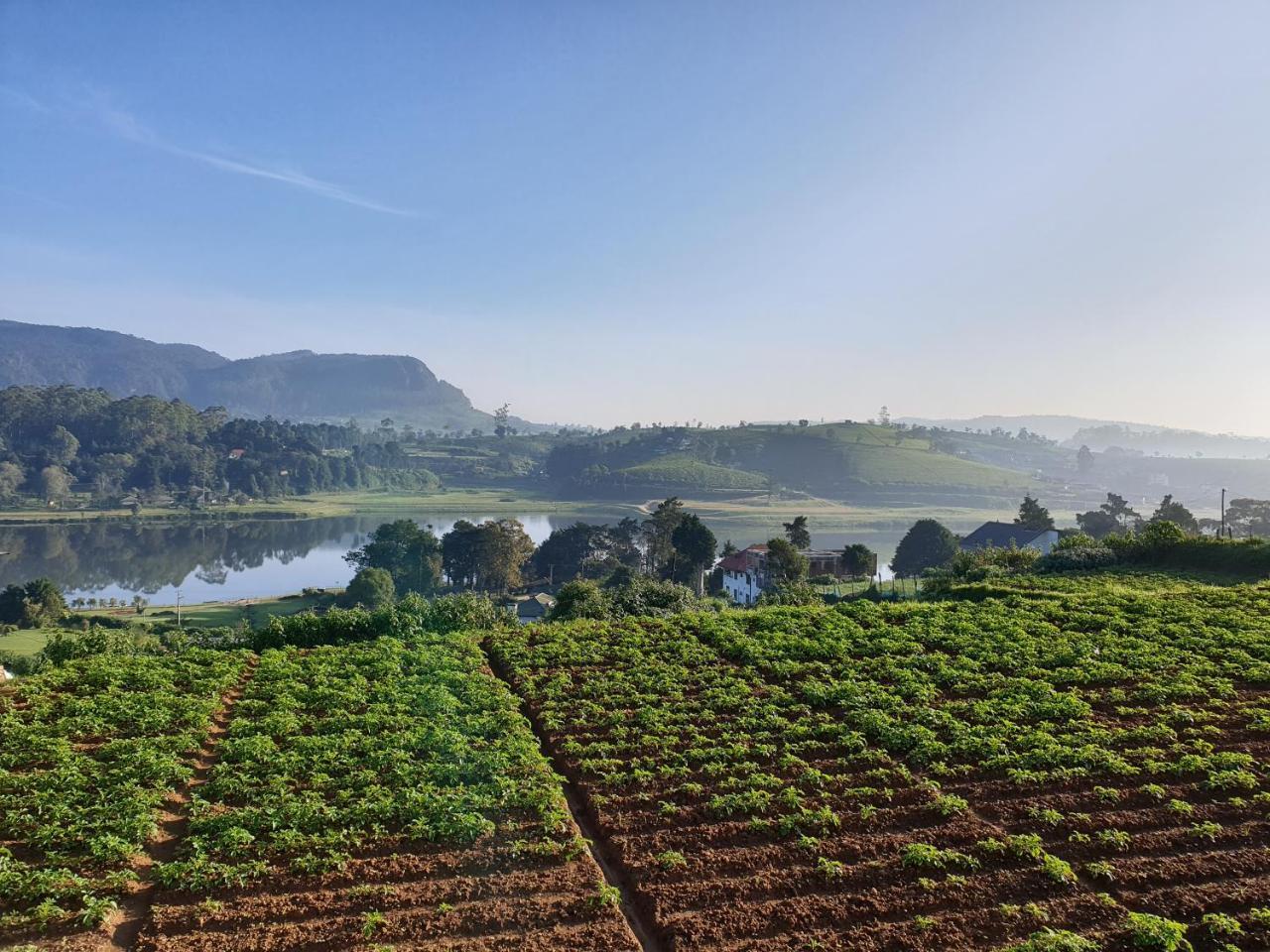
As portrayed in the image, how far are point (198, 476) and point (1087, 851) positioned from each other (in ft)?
524

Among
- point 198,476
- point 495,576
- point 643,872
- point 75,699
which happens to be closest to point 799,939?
point 643,872

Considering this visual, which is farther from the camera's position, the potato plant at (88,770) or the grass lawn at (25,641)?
the grass lawn at (25,641)

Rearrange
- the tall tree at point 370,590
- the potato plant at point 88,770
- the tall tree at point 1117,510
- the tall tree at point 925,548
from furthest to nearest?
the tall tree at point 1117,510
the tall tree at point 925,548
the tall tree at point 370,590
the potato plant at point 88,770

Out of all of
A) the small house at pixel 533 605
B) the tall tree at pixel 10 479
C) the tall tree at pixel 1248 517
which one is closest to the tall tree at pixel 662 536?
the small house at pixel 533 605

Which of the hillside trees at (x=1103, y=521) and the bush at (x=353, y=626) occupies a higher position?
the bush at (x=353, y=626)

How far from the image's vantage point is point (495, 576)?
6400 centimetres

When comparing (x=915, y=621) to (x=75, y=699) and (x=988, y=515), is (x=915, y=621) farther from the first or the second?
(x=988, y=515)

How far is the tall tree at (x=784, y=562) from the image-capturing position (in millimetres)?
51062

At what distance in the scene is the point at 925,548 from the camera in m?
64.2

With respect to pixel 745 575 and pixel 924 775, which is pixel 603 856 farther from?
pixel 745 575

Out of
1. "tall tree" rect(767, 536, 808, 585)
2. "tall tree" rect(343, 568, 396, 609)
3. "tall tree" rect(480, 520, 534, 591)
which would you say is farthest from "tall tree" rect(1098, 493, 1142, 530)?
"tall tree" rect(343, 568, 396, 609)

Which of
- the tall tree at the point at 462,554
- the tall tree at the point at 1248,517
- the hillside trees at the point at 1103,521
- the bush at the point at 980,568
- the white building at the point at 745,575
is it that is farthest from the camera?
the tall tree at the point at 1248,517

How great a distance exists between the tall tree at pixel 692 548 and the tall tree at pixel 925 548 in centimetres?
1691

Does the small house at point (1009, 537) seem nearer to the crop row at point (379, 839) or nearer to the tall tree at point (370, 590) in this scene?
the tall tree at point (370, 590)
